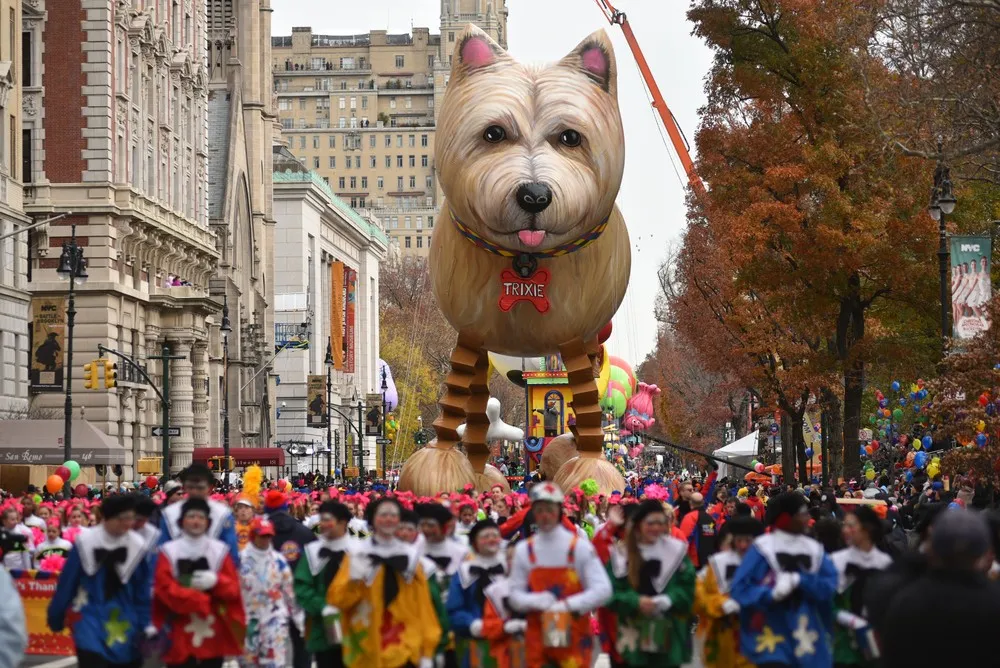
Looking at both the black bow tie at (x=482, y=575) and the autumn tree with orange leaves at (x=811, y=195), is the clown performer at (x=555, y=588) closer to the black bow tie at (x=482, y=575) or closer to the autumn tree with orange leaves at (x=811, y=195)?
the black bow tie at (x=482, y=575)

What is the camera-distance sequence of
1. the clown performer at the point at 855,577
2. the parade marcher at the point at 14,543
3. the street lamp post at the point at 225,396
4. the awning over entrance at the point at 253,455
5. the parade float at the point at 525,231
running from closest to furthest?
the clown performer at the point at 855,577 < the parade marcher at the point at 14,543 < the parade float at the point at 525,231 < the street lamp post at the point at 225,396 < the awning over entrance at the point at 253,455

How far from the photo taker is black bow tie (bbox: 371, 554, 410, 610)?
34.4ft

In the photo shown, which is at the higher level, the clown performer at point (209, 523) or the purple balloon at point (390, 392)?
the purple balloon at point (390, 392)

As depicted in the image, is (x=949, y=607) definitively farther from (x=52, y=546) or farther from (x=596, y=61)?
Result: (x=596, y=61)

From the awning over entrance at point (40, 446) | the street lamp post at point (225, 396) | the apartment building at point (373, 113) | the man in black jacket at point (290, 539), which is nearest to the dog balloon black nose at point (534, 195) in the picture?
the man in black jacket at point (290, 539)

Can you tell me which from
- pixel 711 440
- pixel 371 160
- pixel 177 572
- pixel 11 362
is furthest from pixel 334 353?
pixel 177 572

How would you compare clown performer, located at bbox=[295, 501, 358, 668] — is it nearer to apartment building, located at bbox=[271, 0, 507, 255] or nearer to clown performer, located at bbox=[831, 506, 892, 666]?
clown performer, located at bbox=[831, 506, 892, 666]

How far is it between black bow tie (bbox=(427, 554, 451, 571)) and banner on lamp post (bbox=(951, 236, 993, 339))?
583 inches

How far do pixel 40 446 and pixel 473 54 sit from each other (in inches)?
902

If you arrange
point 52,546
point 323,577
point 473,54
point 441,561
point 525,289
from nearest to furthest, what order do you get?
1. point 323,577
2. point 441,561
3. point 52,546
4. point 473,54
5. point 525,289

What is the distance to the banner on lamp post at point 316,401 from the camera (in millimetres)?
A: 79312

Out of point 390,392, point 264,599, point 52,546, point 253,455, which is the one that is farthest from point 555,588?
point 390,392

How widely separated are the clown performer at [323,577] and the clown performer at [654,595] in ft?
5.50

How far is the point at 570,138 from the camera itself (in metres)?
18.5
